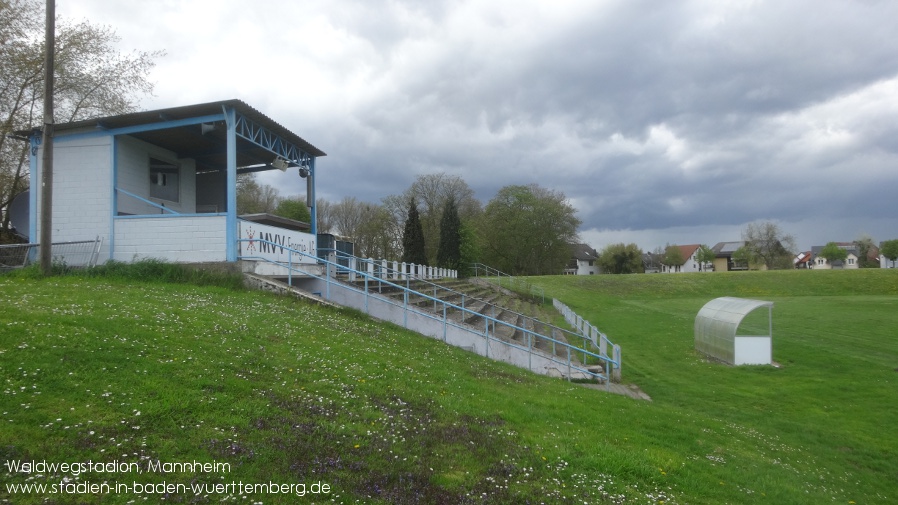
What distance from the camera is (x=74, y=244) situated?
1415 centimetres

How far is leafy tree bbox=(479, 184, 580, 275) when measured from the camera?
210ft

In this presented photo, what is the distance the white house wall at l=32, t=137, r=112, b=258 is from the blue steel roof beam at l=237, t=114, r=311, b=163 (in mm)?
3405

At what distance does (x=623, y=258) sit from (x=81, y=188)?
76338 millimetres

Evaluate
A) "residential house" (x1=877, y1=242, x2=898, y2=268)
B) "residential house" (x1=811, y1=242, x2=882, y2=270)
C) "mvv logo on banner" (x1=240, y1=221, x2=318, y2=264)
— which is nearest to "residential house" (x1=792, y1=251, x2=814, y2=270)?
"residential house" (x1=811, y1=242, x2=882, y2=270)

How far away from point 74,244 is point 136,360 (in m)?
10.1

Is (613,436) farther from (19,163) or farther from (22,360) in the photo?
(19,163)

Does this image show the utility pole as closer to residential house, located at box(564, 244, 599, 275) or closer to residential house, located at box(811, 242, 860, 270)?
residential house, located at box(564, 244, 599, 275)

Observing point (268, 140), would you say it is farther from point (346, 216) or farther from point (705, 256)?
point (705, 256)

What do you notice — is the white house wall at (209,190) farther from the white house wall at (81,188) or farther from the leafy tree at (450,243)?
the leafy tree at (450,243)

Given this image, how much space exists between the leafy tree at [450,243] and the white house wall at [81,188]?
87.1 ft

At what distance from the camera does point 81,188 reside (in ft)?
47.3

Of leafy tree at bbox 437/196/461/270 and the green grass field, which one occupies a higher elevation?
leafy tree at bbox 437/196/461/270

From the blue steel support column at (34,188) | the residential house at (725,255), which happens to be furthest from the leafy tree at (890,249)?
the blue steel support column at (34,188)

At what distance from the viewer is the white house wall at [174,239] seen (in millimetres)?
13625
